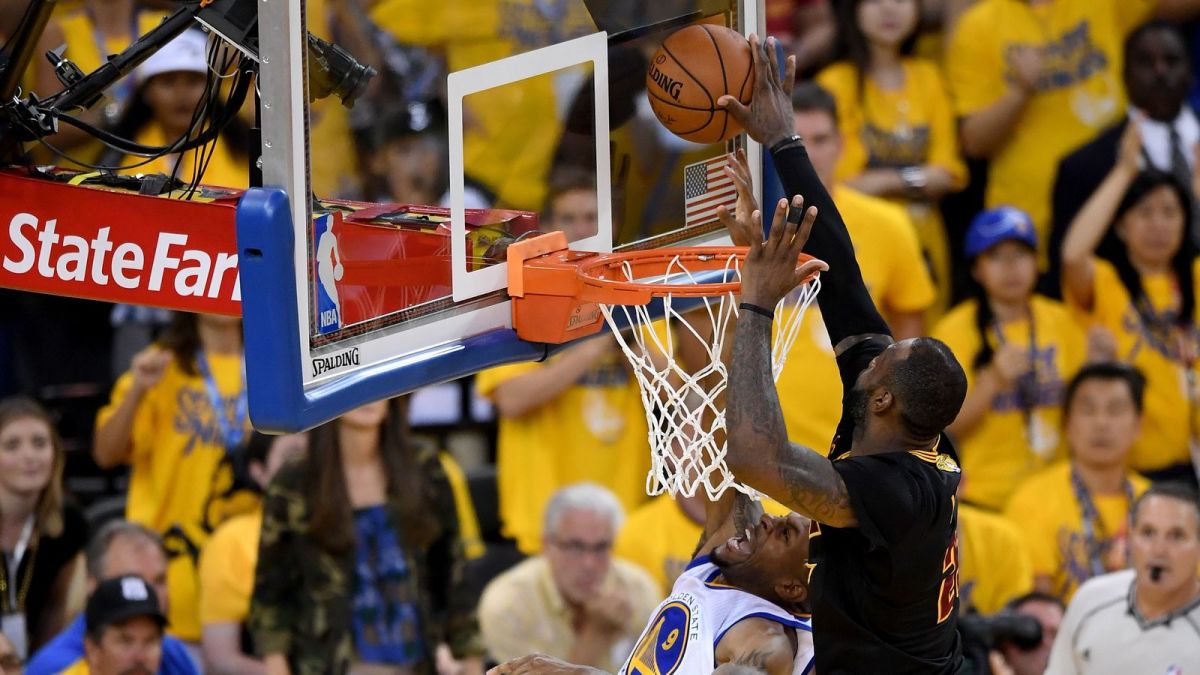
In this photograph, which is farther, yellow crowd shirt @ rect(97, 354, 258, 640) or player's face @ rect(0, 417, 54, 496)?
yellow crowd shirt @ rect(97, 354, 258, 640)

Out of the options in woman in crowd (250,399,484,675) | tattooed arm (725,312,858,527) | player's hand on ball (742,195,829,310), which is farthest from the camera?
woman in crowd (250,399,484,675)

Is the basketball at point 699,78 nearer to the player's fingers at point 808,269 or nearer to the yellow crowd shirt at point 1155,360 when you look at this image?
the player's fingers at point 808,269

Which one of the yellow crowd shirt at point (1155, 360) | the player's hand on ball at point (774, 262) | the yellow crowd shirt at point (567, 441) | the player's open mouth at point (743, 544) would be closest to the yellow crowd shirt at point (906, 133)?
the yellow crowd shirt at point (1155, 360)

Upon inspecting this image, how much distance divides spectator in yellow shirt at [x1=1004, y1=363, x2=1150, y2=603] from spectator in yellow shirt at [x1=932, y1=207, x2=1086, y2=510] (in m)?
Answer: 0.15

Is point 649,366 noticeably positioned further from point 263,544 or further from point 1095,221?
point 1095,221

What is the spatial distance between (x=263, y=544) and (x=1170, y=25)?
15.9 feet

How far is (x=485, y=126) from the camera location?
15.8 feet

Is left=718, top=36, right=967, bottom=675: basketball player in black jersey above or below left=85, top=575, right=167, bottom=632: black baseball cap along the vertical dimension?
above

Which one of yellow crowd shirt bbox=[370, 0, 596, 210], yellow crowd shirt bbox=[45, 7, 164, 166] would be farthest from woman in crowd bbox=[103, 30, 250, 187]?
yellow crowd shirt bbox=[370, 0, 596, 210]

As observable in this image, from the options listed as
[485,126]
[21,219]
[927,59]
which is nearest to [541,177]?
[485,126]

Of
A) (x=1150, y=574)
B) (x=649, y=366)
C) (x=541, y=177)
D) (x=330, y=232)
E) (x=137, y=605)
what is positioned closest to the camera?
(x=330, y=232)

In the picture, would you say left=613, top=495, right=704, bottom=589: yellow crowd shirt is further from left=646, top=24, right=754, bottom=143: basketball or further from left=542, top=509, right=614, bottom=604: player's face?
left=646, top=24, right=754, bottom=143: basketball

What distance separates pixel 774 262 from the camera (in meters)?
4.12

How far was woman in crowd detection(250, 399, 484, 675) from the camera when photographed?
Answer: 260 inches
